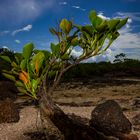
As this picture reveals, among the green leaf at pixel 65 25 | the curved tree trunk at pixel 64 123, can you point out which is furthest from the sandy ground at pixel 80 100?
the green leaf at pixel 65 25

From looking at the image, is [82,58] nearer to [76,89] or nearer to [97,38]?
[97,38]

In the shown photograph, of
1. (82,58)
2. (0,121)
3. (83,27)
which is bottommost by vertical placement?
(0,121)

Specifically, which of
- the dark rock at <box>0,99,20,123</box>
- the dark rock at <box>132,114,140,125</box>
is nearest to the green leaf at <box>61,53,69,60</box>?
the dark rock at <box>132,114,140,125</box>

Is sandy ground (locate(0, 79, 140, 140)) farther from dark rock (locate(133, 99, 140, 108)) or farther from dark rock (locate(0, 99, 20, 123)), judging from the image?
dark rock (locate(0, 99, 20, 123))

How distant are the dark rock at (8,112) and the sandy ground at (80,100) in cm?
15

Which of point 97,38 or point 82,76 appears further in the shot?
point 82,76

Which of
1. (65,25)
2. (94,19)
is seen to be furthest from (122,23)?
(65,25)

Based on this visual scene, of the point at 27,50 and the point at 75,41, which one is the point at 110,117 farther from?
the point at 27,50

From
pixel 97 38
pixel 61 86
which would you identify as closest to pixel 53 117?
Answer: pixel 97 38

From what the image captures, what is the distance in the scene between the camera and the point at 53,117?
20.4ft

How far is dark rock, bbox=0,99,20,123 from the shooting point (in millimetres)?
9555

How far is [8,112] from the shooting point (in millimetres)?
9734

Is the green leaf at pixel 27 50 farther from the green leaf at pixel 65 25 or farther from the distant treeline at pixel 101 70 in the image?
the distant treeline at pixel 101 70

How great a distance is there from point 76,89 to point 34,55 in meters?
11.1
